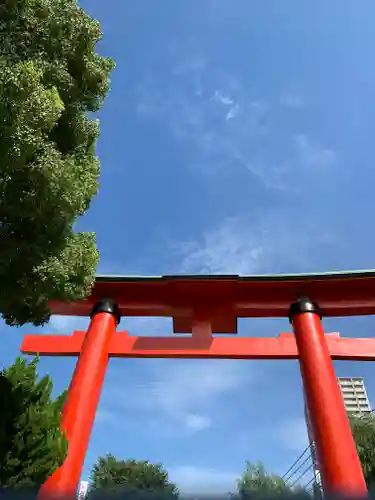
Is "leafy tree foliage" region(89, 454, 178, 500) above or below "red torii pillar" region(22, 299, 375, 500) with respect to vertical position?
above

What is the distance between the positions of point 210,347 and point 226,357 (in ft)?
1.20

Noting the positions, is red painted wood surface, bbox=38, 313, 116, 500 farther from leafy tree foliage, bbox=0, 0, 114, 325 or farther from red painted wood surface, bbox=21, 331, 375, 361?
leafy tree foliage, bbox=0, 0, 114, 325

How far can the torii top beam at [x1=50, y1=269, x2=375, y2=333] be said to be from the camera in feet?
27.3

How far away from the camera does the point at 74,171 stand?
14.7ft

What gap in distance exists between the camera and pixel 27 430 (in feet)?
15.6

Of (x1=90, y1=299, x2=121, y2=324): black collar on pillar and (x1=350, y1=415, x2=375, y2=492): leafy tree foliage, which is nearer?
(x1=90, y1=299, x2=121, y2=324): black collar on pillar

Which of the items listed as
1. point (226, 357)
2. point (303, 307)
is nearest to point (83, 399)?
point (226, 357)

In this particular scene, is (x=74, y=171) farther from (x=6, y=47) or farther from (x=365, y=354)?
(x=365, y=354)

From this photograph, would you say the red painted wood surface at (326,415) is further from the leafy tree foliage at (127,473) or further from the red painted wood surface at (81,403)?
the leafy tree foliage at (127,473)

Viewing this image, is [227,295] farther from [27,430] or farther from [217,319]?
[27,430]

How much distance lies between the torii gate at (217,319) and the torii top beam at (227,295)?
2 cm

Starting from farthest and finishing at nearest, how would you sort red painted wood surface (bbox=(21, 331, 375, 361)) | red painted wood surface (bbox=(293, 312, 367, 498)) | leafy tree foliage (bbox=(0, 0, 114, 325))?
red painted wood surface (bbox=(21, 331, 375, 361)) → red painted wood surface (bbox=(293, 312, 367, 498)) → leafy tree foliage (bbox=(0, 0, 114, 325))

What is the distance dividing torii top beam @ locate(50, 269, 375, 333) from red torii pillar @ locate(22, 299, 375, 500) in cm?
31

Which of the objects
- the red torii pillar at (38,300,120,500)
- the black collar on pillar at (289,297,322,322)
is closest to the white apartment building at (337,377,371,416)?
the black collar on pillar at (289,297,322,322)
